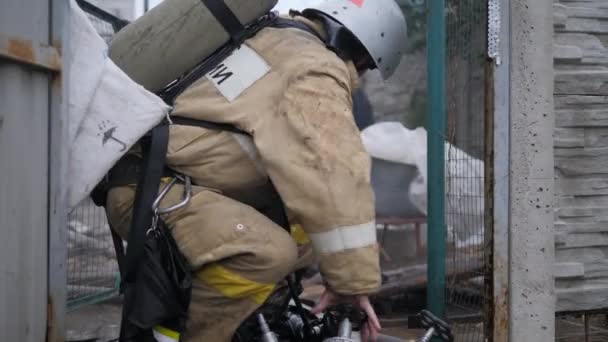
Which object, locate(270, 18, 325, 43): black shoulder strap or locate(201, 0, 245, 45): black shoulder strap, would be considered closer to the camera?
locate(201, 0, 245, 45): black shoulder strap

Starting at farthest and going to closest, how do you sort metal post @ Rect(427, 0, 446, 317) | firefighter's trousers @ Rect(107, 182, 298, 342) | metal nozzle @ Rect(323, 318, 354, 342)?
1. metal post @ Rect(427, 0, 446, 317)
2. metal nozzle @ Rect(323, 318, 354, 342)
3. firefighter's trousers @ Rect(107, 182, 298, 342)

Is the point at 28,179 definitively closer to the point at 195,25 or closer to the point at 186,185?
the point at 186,185

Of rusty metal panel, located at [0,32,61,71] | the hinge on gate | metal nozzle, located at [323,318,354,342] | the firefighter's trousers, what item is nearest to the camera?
rusty metal panel, located at [0,32,61,71]

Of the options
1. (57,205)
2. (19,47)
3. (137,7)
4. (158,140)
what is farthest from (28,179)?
(137,7)

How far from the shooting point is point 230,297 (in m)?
2.76

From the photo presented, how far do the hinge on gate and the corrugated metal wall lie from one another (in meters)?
1.90

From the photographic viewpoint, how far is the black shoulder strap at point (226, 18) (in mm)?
2938

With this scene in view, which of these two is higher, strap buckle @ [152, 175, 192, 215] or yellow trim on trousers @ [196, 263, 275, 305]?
strap buckle @ [152, 175, 192, 215]

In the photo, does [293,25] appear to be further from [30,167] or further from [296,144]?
[30,167]

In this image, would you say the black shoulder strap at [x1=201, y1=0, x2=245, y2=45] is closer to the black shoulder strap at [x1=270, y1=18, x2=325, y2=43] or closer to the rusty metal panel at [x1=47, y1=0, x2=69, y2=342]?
the black shoulder strap at [x1=270, y1=18, x2=325, y2=43]

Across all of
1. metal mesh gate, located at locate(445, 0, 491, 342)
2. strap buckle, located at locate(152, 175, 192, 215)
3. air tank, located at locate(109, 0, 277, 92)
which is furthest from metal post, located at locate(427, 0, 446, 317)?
strap buckle, located at locate(152, 175, 192, 215)

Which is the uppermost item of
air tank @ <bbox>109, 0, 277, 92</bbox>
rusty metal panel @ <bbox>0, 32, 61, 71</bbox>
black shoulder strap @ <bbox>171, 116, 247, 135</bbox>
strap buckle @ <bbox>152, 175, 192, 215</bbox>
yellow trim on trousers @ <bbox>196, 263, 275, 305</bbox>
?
air tank @ <bbox>109, 0, 277, 92</bbox>

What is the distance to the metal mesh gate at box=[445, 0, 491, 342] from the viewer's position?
3.62 meters

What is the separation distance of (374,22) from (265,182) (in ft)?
3.00
